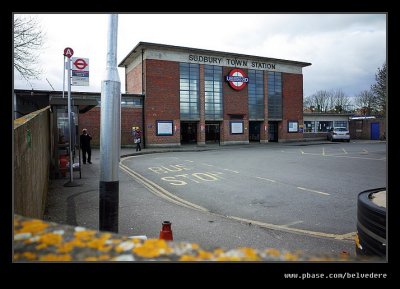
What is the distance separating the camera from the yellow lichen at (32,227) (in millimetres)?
1221

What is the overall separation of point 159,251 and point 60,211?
5.61 meters

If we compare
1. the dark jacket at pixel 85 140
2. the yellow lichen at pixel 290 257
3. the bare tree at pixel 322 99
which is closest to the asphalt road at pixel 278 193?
the dark jacket at pixel 85 140

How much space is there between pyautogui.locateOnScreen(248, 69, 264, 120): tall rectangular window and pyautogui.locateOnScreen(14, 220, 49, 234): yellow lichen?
3233 cm

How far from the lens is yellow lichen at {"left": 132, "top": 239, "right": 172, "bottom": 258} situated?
3.65 ft

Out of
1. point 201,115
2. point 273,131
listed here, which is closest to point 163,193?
Result: point 201,115

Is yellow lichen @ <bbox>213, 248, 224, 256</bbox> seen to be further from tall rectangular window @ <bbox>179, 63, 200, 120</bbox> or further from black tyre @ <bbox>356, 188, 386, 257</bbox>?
tall rectangular window @ <bbox>179, 63, 200, 120</bbox>

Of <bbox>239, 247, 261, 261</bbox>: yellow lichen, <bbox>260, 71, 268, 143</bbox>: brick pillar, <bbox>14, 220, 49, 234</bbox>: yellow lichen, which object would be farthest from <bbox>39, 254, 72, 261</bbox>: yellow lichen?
<bbox>260, 71, 268, 143</bbox>: brick pillar

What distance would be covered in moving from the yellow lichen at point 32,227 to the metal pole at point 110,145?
77.9 inches

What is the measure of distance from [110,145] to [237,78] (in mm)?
29370

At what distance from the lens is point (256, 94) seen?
109 feet

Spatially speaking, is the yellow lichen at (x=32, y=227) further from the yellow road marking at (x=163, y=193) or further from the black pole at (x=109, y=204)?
the yellow road marking at (x=163, y=193)

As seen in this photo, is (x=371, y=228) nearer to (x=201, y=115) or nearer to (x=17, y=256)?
(x=17, y=256)
